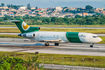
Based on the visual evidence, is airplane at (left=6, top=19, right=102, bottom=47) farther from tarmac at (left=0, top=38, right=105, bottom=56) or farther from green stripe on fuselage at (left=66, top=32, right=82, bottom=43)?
tarmac at (left=0, top=38, right=105, bottom=56)

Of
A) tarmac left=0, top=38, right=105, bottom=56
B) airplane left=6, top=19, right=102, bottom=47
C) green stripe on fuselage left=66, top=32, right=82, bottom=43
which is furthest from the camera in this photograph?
green stripe on fuselage left=66, top=32, right=82, bottom=43

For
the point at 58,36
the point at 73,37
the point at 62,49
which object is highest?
the point at 58,36

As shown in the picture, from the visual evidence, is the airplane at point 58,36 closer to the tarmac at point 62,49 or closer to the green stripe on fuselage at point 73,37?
the green stripe on fuselage at point 73,37

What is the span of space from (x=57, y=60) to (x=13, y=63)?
44.1ft

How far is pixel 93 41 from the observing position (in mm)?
60844

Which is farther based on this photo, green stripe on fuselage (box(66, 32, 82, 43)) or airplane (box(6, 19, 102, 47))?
green stripe on fuselage (box(66, 32, 82, 43))

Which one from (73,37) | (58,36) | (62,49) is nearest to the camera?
(62,49)

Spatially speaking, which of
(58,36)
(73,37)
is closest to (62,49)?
(73,37)

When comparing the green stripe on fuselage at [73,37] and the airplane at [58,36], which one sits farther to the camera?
the green stripe on fuselage at [73,37]

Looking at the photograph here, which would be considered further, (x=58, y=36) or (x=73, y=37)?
(x=58, y=36)

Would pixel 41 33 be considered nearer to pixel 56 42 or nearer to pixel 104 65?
pixel 56 42

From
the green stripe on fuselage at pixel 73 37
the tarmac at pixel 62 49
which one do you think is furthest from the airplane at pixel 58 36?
the tarmac at pixel 62 49

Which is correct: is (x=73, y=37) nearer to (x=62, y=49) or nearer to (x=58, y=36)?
(x=58, y=36)

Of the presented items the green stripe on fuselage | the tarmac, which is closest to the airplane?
the green stripe on fuselage
